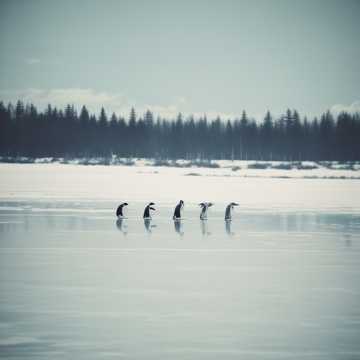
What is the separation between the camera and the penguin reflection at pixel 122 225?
1992 centimetres

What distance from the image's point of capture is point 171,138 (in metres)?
160

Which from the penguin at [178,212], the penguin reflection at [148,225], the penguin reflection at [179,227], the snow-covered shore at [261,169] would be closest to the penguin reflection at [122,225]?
the penguin reflection at [148,225]

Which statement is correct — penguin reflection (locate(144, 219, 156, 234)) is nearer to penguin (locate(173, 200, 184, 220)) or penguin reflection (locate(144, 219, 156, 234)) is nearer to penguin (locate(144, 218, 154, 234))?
penguin (locate(144, 218, 154, 234))

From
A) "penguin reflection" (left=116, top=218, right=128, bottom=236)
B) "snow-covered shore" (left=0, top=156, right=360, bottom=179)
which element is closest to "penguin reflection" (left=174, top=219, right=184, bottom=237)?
"penguin reflection" (left=116, top=218, right=128, bottom=236)

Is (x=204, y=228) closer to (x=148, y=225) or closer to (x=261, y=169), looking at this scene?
(x=148, y=225)

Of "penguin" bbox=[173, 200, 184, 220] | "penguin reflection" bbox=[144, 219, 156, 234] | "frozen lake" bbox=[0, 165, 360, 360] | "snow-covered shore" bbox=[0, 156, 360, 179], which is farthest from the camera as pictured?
"snow-covered shore" bbox=[0, 156, 360, 179]

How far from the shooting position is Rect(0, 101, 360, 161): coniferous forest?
134000 millimetres

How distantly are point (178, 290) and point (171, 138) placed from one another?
149m

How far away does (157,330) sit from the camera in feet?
A: 29.1

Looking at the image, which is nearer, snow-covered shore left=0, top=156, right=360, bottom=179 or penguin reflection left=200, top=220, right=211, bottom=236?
penguin reflection left=200, top=220, right=211, bottom=236

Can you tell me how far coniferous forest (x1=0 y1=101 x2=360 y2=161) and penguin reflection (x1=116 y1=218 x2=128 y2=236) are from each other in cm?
11008

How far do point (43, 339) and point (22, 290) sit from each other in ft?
9.11

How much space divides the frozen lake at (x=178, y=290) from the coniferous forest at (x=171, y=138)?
113569 millimetres

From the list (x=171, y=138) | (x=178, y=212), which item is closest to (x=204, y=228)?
(x=178, y=212)
